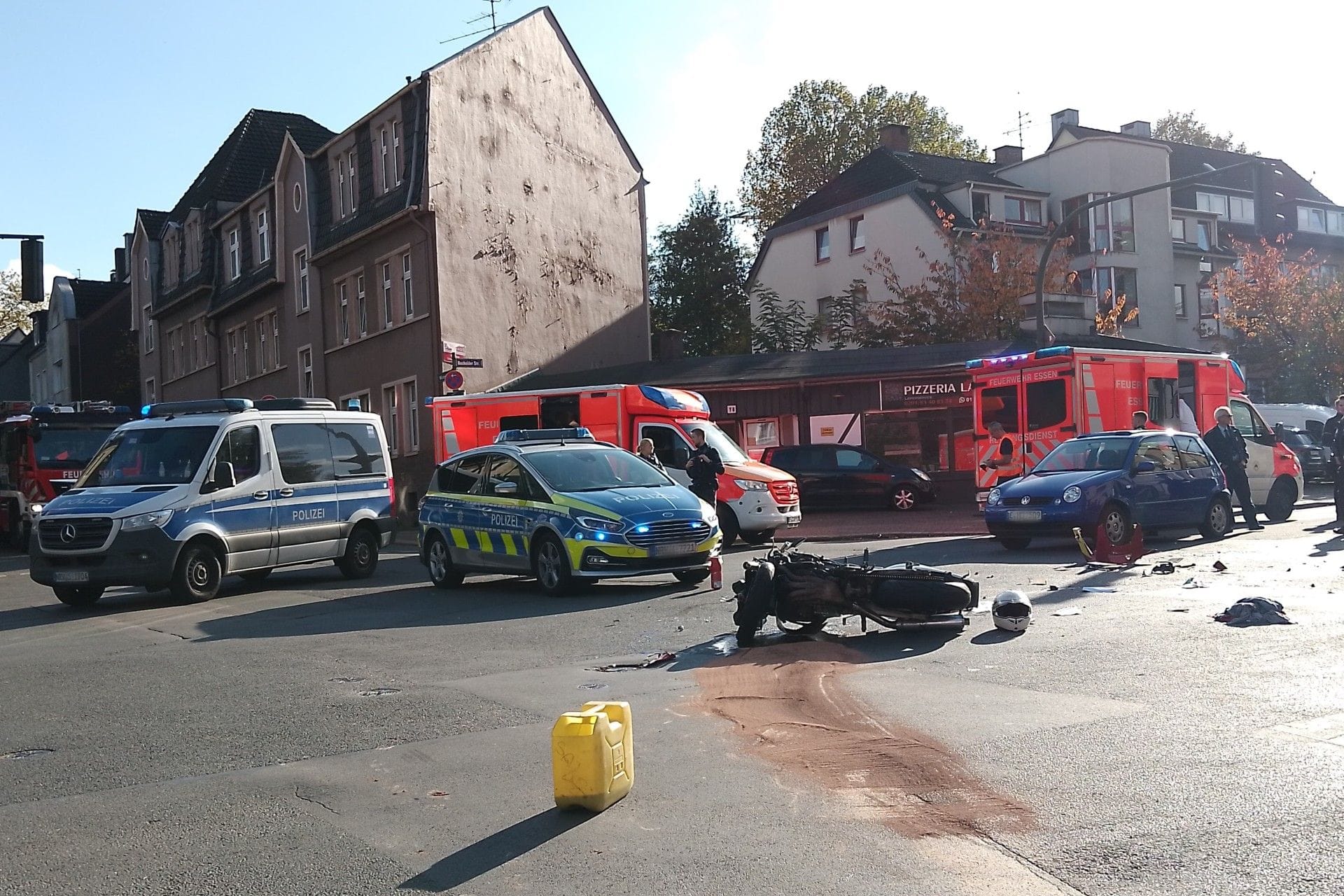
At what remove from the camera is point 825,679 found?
8.43 m

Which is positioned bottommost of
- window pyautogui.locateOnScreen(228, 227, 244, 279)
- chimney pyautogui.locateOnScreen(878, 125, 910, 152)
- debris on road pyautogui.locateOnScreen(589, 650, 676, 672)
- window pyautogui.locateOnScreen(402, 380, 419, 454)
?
debris on road pyautogui.locateOnScreen(589, 650, 676, 672)

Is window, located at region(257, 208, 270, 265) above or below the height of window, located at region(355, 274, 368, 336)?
above

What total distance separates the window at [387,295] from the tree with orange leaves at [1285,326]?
105 feet

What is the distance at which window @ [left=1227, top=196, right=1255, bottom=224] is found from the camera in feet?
208

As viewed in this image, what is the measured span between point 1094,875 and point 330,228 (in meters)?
36.2

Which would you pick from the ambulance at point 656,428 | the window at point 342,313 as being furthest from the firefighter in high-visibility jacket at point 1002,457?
the window at point 342,313

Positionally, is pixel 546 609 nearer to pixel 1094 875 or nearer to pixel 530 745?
pixel 530 745

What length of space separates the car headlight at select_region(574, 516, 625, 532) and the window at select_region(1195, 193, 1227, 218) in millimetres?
53464

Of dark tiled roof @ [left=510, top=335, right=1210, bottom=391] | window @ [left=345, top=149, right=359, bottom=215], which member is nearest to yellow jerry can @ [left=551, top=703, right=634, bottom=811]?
dark tiled roof @ [left=510, top=335, right=1210, bottom=391]

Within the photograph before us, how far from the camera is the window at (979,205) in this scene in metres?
45.2

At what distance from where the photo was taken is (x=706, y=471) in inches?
739

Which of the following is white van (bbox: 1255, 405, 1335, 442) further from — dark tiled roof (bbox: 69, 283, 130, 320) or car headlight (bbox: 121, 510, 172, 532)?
dark tiled roof (bbox: 69, 283, 130, 320)

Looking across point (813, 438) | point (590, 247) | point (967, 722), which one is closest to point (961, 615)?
point (967, 722)

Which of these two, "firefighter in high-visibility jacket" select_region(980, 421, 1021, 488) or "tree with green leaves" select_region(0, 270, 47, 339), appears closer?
"firefighter in high-visibility jacket" select_region(980, 421, 1021, 488)
